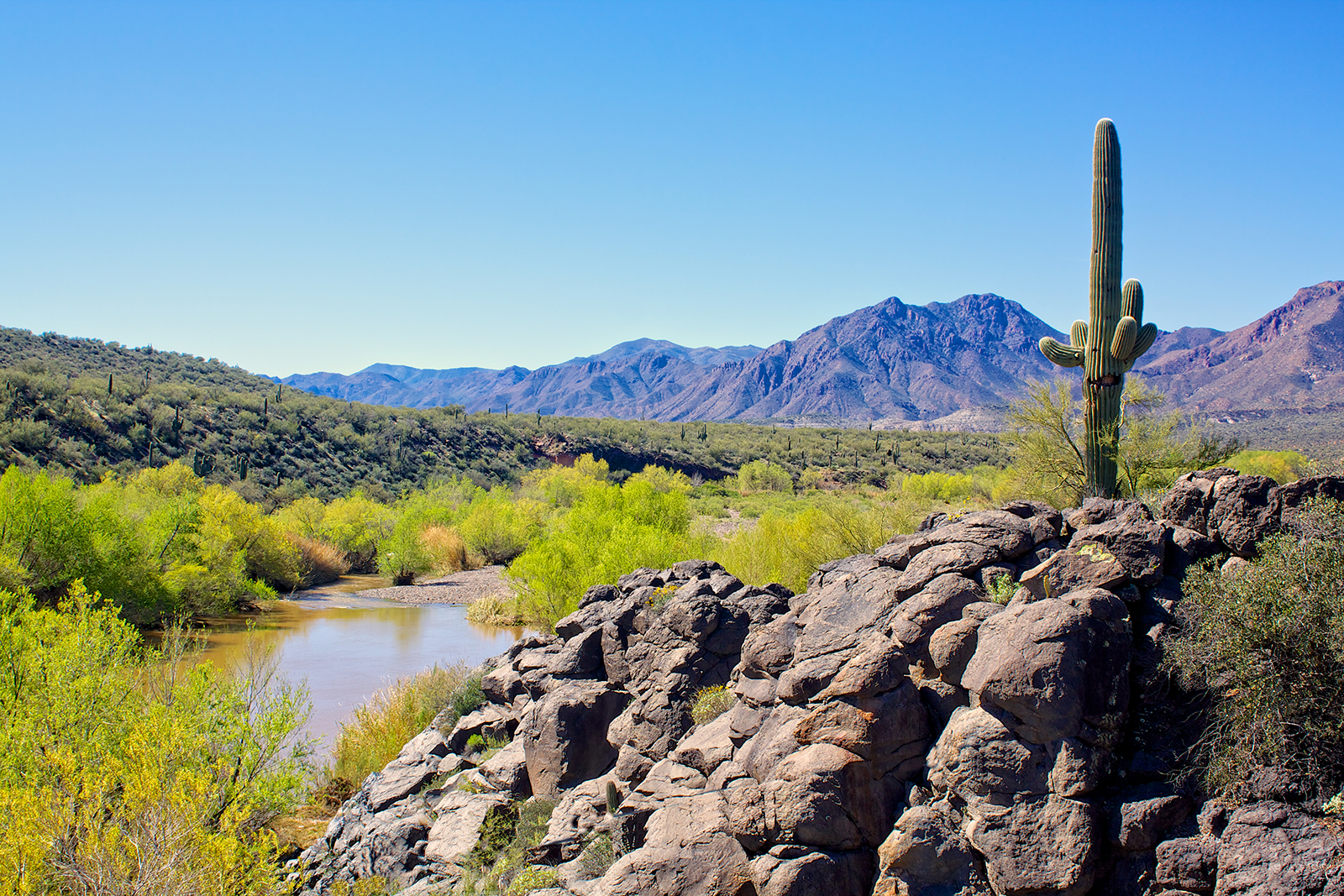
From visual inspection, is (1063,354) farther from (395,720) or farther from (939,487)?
(939,487)

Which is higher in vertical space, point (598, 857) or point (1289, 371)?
point (1289, 371)

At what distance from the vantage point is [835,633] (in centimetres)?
827

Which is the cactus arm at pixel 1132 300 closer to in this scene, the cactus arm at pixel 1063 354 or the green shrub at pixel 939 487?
the cactus arm at pixel 1063 354

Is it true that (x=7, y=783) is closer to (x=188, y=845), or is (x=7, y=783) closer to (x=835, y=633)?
(x=188, y=845)

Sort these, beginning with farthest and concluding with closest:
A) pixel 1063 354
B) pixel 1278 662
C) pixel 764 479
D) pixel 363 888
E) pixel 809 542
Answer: pixel 764 479, pixel 809 542, pixel 1063 354, pixel 363 888, pixel 1278 662

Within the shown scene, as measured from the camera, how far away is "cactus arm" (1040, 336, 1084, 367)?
44.0 feet

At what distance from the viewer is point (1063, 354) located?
44.3ft

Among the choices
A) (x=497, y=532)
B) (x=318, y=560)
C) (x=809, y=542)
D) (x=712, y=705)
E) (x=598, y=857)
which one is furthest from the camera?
(x=497, y=532)

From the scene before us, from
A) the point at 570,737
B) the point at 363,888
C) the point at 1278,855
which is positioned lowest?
the point at 363,888

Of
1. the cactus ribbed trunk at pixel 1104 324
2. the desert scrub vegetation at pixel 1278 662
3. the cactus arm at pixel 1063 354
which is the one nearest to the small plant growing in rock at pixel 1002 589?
the desert scrub vegetation at pixel 1278 662

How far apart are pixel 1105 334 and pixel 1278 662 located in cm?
865

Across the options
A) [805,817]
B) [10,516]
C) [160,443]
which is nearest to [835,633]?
[805,817]

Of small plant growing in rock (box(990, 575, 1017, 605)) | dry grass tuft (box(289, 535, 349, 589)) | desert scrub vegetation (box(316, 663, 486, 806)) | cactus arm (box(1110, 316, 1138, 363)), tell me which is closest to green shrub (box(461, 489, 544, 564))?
dry grass tuft (box(289, 535, 349, 589))

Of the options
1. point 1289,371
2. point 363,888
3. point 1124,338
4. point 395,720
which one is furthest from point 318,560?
point 1289,371
